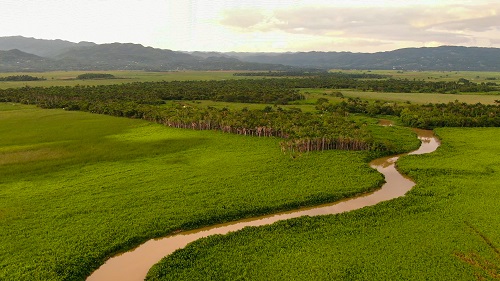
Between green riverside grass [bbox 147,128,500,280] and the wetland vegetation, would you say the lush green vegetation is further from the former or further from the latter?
green riverside grass [bbox 147,128,500,280]

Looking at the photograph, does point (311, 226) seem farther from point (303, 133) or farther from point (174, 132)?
point (174, 132)

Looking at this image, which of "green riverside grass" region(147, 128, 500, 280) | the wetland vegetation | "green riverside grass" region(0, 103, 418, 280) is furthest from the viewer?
"green riverside grass" region(0, 103, 418, 280)

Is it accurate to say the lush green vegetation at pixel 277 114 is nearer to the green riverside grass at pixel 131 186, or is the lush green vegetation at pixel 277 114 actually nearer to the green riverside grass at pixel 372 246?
the green riverside grass at pixel 131 186

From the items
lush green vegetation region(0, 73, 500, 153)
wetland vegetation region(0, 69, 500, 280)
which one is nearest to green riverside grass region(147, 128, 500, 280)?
wetland vegetation region(0, 69, 500, 280)

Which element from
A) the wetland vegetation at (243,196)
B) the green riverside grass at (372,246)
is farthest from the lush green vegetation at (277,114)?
the green riverside grass at (372,246)

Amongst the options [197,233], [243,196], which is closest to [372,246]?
[243,196]
